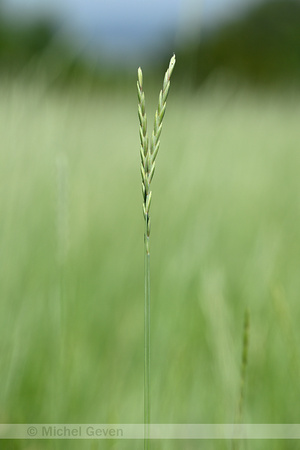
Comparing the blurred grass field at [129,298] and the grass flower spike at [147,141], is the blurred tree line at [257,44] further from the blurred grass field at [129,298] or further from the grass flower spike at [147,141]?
the grass flower spike at [147,141]

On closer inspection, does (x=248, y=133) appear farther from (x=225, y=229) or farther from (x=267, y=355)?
(x=267, y=355)

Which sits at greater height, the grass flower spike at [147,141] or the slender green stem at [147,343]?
the grass flower spike at [147,141]

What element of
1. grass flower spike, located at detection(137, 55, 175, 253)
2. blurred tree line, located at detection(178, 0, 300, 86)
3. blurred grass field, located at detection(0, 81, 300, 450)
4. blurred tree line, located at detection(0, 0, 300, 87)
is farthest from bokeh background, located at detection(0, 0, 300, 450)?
blurred tree line, located at detection(178, 0, 300, 86)

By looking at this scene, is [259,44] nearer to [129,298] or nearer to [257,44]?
[257,44]

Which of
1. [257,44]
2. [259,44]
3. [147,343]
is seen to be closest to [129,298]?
[147,343]

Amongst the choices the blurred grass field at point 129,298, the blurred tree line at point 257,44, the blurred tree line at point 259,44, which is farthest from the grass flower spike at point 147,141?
the blurred tree line at point 259,44

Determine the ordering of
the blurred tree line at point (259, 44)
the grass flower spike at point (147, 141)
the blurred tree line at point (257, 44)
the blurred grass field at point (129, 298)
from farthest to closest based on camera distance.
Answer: the blurred tree line at point (259, 44) < the blurred tree line at point (257, 44) < the blurred grass field at point (129, 298) < the grass flower spike at point (147, 141)

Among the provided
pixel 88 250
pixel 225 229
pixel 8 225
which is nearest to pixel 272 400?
pixel 8 225

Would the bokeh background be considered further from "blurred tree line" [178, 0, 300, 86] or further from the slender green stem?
"blurred tree line" [178, 0, 300, 86]
